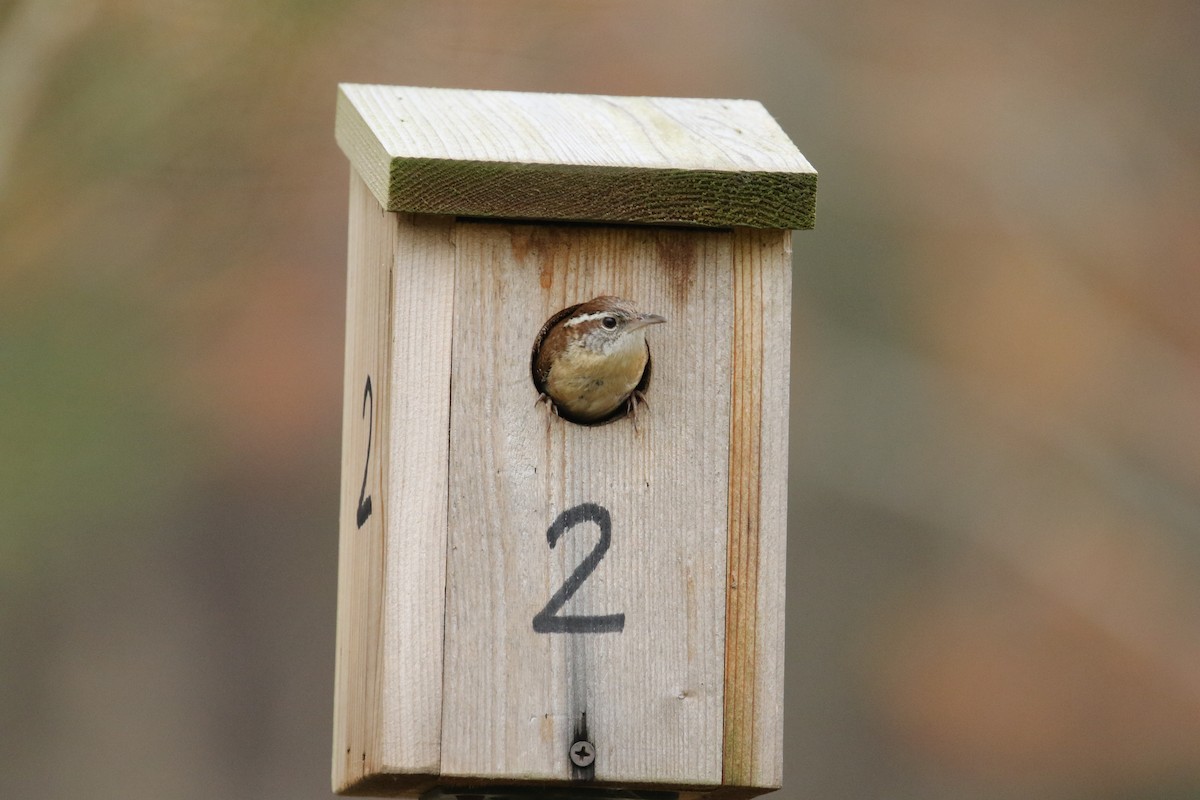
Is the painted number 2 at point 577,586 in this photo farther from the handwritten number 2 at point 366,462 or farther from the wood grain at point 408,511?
the handwritten number 2 at point 366,462

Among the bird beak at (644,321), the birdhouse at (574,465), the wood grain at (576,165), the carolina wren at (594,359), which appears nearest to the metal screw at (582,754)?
the birdhouse at (574,465)

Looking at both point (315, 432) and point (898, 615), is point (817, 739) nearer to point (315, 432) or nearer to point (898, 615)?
point (898, 615)

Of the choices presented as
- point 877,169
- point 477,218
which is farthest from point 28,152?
point 877,169

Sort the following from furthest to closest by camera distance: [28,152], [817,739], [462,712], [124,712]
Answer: [817,739]
[124,712]
[28,152]
[462,712]

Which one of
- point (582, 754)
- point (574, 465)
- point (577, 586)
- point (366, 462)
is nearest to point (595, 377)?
point (574, 465)

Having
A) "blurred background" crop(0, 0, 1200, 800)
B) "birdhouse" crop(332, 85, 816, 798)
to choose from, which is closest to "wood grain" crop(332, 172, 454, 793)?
"birdhouse" crop(332, 85, 816, 798)

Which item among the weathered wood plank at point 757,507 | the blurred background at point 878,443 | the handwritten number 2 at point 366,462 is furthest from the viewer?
the blurred background at point 878,443

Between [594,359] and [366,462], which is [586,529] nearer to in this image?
[594,359]
